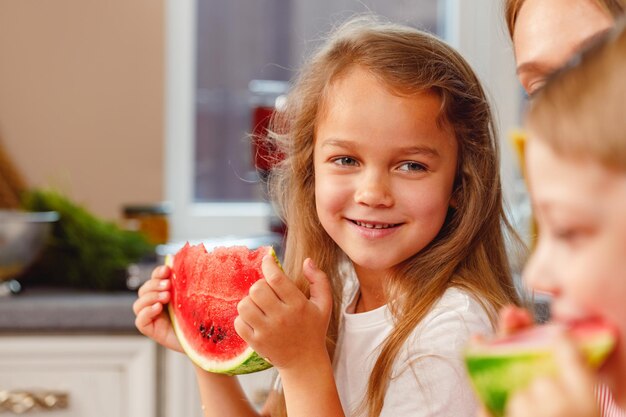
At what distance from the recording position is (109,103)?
2.90 metres

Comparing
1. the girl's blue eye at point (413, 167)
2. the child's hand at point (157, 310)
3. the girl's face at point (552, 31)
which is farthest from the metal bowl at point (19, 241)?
the girl's face at point (552, 31)

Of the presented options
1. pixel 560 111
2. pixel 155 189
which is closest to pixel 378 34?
pixel 560 111

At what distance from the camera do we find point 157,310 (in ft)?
4.78

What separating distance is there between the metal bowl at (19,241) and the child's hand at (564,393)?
1836 mm

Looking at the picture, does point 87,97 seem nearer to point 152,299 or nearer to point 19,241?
point 19,241

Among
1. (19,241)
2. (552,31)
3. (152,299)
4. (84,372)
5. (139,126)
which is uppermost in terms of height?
(552,31)

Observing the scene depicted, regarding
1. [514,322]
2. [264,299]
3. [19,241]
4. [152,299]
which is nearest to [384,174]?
[264,299]

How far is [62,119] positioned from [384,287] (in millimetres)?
1770

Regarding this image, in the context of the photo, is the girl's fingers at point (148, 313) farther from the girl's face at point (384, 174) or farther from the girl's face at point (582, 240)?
the girl's face at point (582, 240)

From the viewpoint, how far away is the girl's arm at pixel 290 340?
1149 mm

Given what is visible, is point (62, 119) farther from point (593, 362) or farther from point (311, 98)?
point (593, 362)

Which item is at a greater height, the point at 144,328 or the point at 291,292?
the point at 291,292

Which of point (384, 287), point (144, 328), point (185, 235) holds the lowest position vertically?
point (185, 235)

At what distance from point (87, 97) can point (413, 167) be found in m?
1.84
